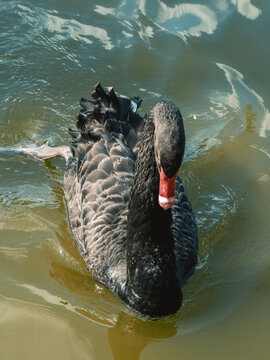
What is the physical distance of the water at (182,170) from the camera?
16.3ft

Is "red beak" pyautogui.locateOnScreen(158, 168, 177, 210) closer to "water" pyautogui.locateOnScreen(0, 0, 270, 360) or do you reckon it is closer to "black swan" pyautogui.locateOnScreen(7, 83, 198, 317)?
"black swan" pyautogui.locateOnScreen(7, 83, 198, 317)

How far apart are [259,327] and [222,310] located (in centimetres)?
33

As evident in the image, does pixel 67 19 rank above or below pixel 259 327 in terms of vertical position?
below

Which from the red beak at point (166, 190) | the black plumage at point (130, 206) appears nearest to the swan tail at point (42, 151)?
the black plumage at point (130, 206)


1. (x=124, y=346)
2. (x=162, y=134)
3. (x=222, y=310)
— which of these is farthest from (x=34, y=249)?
(x=162, y=134)

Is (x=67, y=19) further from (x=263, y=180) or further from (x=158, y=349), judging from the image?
(x=158, y=349)

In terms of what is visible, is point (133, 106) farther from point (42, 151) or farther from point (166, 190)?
point (166, 190)

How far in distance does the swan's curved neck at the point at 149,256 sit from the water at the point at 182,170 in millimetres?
195

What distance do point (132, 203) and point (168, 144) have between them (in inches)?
43.9

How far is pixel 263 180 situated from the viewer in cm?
684

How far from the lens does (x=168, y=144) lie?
3.91 metres

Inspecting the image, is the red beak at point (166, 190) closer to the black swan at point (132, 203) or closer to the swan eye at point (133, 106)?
the black swan at point (132, 203)

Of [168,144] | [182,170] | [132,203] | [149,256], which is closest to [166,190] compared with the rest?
[168,144]

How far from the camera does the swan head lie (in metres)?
3.90
